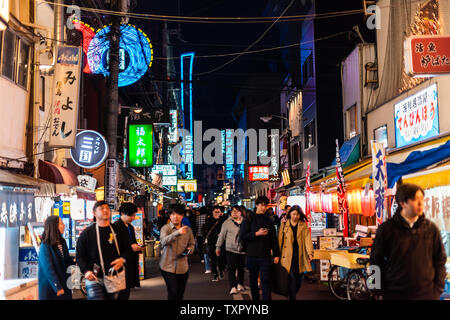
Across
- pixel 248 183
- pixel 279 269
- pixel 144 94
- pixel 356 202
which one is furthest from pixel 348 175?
pixel 248 183

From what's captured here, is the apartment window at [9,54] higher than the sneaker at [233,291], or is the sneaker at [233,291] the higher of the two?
the apartment window at [9,54]

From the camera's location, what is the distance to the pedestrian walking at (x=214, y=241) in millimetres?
16797

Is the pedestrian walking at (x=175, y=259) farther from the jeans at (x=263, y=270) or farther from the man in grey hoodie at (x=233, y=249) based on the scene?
the man in grey hoodie at (x=233, y=249)

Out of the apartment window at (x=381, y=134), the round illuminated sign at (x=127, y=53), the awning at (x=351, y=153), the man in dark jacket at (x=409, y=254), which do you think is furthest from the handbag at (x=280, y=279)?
the awning at (x=351, y=153)

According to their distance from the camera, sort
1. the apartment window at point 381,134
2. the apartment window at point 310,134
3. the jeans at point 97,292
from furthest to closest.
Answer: the apartment window at point 310,134, the apartment window at point 381,134, the jeans at point 97,292

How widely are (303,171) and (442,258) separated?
108ft

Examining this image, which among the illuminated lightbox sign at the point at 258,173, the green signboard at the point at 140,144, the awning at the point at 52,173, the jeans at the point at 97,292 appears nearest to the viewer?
the jeans at the point at 97,292

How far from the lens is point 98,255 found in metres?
7.60

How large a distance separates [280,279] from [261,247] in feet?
2.22

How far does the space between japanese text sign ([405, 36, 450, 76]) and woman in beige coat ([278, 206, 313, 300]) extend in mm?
4276

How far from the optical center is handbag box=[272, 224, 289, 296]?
33.3 ft

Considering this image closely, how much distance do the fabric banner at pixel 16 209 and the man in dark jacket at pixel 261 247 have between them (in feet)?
16.4

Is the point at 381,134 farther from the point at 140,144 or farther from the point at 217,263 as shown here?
the point at 140,144

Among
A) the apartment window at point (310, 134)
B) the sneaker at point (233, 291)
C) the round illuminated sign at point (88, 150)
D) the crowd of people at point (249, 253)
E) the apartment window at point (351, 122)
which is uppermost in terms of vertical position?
the apartment window at point (310, 134)
